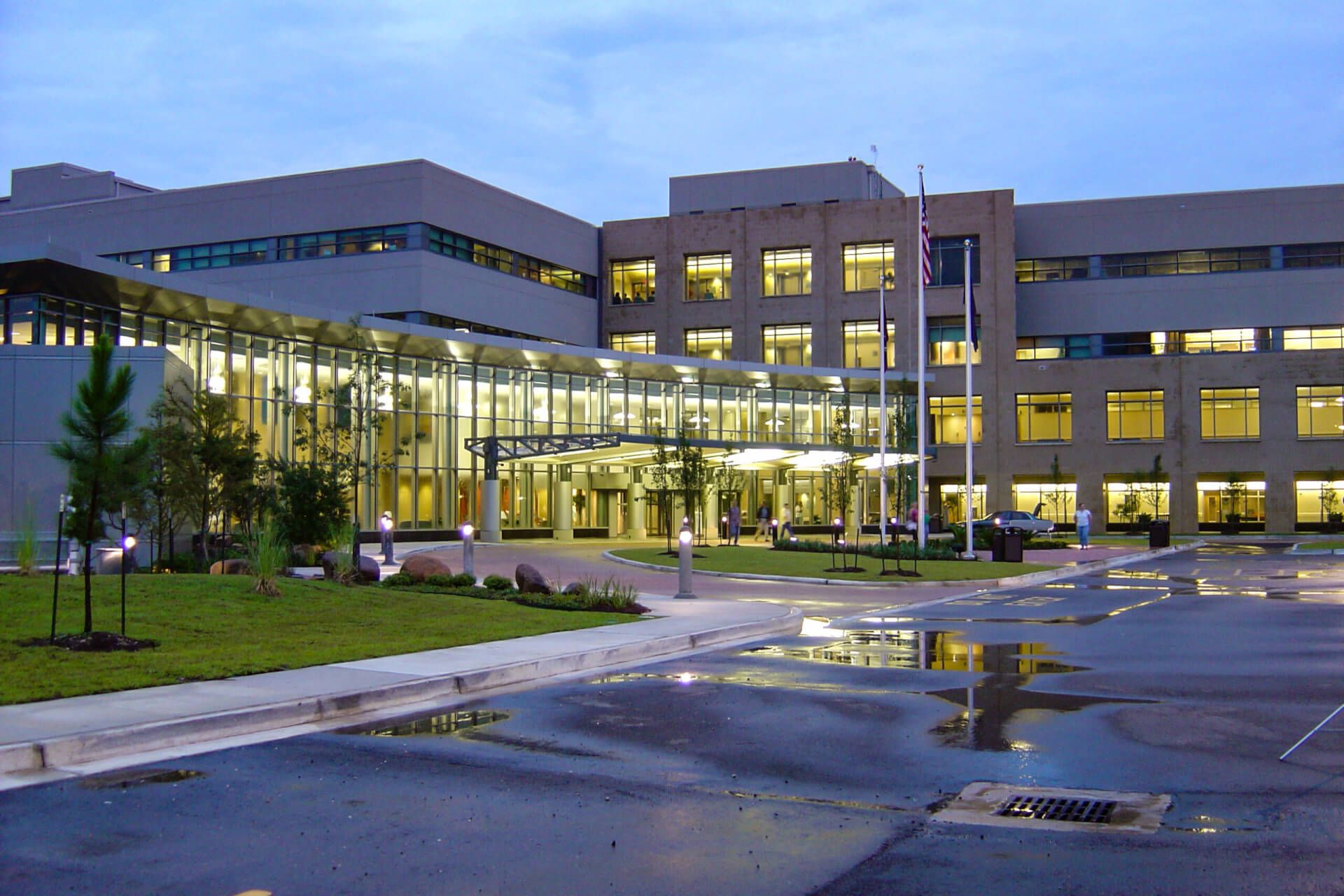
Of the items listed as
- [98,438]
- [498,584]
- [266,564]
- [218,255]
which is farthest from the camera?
[218,255]

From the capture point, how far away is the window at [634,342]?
79.4 meters

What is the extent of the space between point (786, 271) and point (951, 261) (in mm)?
10089

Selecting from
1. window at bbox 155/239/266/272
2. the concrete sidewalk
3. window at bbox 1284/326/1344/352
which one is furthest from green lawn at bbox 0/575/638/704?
window at bbox 1284/326/1344/352

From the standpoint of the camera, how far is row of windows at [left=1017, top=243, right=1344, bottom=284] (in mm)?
75562

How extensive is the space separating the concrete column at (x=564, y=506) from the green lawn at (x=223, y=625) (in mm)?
36588

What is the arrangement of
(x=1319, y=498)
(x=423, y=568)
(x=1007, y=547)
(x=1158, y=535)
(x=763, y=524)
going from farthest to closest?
1. (x=1319, y=498)
2. (x=763, y=524)
3. (x=1158, y=535)
4. (x=1007, y=547)
5. (x=423, y=568)

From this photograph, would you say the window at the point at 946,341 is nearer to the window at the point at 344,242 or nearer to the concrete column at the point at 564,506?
the concrete column at the point at 564,506

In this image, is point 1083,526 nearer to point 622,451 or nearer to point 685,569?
point 622,451

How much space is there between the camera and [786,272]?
78125 mm

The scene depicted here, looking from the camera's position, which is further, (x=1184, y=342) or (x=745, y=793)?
(x=1184, y=342)

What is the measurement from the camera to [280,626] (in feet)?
51.4

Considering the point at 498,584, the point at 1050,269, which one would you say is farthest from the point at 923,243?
the point at 1050,269

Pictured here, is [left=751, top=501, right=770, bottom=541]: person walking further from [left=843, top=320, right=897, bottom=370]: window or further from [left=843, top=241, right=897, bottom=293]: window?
[left=843, top=241, right=897, bottom=293]: window

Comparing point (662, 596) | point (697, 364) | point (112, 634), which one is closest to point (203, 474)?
point (662, 596)
